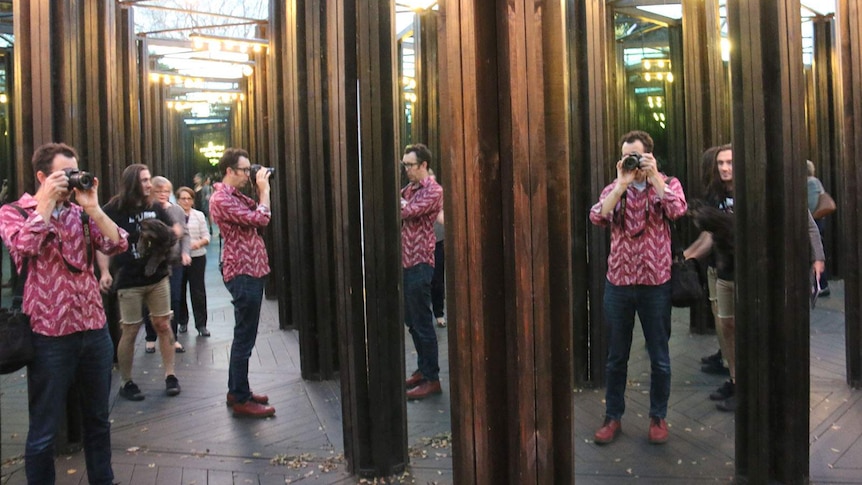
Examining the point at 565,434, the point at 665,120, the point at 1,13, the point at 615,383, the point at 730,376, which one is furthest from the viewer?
the point at 1,13

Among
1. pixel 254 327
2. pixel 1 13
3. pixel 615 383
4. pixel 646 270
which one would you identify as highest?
pixel 1 13

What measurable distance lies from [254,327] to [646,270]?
9.21 ft

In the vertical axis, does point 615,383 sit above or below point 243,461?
above

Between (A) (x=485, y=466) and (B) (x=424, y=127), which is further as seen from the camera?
(B) (x=424, y=127)

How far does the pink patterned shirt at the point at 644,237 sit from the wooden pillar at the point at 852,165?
2452mm

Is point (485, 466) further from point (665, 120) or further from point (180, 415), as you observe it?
point (665, 120)

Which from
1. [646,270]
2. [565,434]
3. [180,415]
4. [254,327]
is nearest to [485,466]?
[565,434]

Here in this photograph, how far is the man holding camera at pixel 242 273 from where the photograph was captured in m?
5.14

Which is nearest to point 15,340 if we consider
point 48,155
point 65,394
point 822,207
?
point 65,394

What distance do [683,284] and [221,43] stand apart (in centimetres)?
881

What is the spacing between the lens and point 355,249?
13.0 ft

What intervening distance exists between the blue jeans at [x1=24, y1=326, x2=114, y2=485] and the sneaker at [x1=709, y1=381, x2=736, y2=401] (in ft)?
12.7

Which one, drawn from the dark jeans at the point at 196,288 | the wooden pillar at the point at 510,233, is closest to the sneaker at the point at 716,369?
the wooden pillar at the point at 510,233

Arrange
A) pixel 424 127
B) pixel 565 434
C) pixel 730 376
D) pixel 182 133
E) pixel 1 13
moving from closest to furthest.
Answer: pixel 565 434 → pixel 730 376 → pixel 424 127 → pixel 1 13 → pixel 182 133
